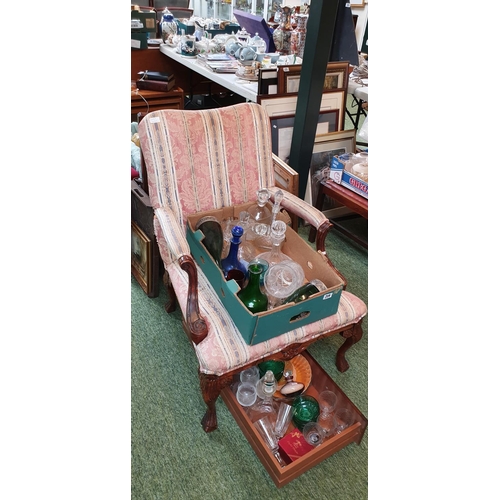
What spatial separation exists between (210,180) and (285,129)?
38.3 inches

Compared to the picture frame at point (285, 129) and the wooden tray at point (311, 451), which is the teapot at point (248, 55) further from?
the wooden tray at point (311, 451)

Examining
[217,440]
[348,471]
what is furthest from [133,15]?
[348,471]

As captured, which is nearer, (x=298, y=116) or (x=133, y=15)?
(x=298, y=116)

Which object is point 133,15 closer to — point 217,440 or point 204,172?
point 204,172

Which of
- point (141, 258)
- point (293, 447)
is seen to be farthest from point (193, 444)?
point (141, 258)

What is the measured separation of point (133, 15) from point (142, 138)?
256 centimetres

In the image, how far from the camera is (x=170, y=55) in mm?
3684

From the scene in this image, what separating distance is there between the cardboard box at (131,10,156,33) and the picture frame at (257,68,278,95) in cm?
181

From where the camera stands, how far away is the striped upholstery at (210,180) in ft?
4.68

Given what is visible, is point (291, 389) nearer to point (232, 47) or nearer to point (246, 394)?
point (246, 394)

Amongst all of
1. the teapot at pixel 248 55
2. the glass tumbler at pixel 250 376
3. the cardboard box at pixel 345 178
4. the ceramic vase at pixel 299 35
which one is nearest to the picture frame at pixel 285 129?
the cardboard box at pixel 345 178

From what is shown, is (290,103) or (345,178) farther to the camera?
Answer: (290,103)

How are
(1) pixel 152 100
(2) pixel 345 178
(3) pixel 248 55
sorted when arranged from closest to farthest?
(2) pixel 345 178 → (3) pixel 248 55 → (1) pixel 152 100

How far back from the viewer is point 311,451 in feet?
4.33
